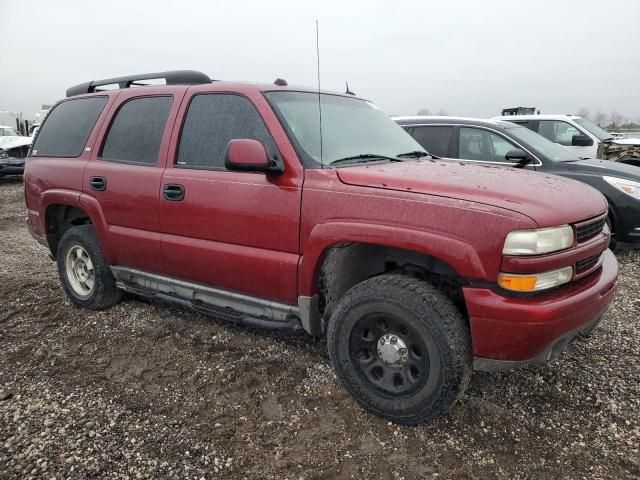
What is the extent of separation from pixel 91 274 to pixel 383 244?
2941 millimetres

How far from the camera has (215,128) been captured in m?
3.32

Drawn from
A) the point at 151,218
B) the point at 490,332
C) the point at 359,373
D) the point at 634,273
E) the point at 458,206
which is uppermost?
the point at 458,206

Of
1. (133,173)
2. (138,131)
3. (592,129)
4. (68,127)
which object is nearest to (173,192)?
(133,173)

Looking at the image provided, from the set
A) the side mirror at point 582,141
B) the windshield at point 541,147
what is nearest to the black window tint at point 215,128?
the windshield at point 541,147

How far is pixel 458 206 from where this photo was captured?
235 cm

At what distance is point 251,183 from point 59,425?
1710mm

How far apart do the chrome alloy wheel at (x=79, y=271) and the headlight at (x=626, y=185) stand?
5.62 m

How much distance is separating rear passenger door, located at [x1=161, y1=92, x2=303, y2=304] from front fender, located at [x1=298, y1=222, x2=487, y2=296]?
11cm

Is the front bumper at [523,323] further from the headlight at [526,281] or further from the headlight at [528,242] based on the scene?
the headlight at [528,242]

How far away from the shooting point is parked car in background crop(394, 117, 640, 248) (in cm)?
559

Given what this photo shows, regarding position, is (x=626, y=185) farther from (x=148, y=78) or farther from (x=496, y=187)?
(x=148, y=78)

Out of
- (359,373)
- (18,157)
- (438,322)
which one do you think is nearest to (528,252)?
(438,322)

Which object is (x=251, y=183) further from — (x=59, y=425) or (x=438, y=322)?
(x=59, y=425)

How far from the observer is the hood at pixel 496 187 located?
2357 millimetres
